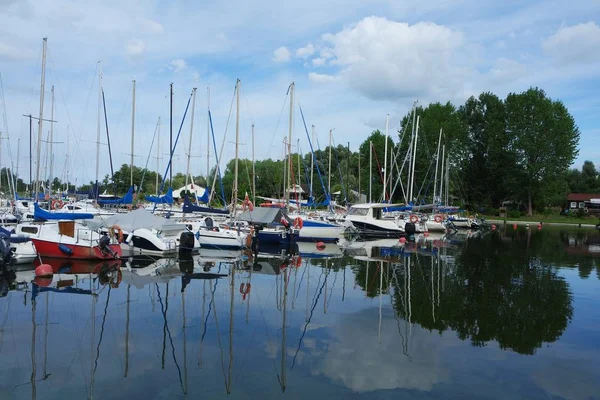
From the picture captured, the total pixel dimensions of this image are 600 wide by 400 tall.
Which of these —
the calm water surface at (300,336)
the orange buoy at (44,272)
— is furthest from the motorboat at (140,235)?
the orange buoy at (44,272)

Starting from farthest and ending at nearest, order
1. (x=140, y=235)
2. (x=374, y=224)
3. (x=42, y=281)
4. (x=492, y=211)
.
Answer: (x=492, y=211) → (x=374, y=224) → (x=140, y=235) → (x=42, y=281)

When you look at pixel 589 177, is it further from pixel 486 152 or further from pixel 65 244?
pixel 65 244

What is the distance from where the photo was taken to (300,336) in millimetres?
12617

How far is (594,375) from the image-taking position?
10328mm

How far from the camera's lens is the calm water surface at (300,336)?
30.7 feet

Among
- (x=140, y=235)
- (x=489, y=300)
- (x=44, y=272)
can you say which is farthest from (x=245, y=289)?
(x=140, y=235)

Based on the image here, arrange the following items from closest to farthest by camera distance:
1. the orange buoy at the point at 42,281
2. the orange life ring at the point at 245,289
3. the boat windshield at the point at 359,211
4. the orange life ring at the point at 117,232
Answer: the orange life ring at the point at 245,289 < the orange buoy at the point at 42,281 < the orange life ring at the point at 117,232 < the boat windshield at the point at 359,211

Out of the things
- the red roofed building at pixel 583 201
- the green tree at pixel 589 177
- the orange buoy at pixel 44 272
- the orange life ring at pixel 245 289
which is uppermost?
the green tree at pixel 589 177

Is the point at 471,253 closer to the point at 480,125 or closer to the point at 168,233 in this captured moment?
the point at 168,233

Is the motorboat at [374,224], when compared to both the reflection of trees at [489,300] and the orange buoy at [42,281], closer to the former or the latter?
the reflection of trees at [489,300]

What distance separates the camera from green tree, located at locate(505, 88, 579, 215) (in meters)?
74.0

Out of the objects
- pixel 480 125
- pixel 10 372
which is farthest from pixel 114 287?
pixel 480 125

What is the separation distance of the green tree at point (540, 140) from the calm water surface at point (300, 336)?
5736 cm

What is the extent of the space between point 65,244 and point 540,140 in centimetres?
7039
